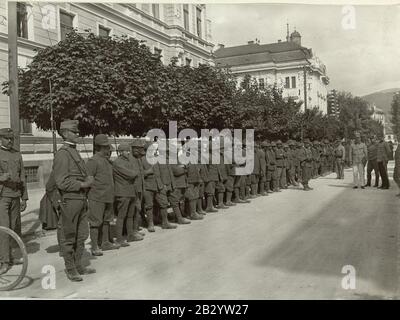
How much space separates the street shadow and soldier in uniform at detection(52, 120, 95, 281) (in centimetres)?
233

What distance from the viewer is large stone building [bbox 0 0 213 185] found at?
15.6 meters

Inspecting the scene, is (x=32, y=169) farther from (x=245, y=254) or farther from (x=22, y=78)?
(x=245, y=254)

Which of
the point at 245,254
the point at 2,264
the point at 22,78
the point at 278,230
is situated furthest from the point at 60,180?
the point at 22,78

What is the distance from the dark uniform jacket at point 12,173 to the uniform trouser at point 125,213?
1621 millimetres

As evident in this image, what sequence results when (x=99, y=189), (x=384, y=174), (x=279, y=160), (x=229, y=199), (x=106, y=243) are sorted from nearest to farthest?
(x=99, y=189), (x=106, y=243), (x=229, y=199), (x=384, y=174), (x=279, y=160)

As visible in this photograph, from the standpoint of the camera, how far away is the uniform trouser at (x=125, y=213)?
748cm

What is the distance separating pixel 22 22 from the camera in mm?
16078

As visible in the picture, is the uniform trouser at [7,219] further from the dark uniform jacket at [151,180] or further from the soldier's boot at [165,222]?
the soldier's boot at [165,222]

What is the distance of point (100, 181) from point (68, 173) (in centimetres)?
143

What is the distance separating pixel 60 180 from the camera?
538cm

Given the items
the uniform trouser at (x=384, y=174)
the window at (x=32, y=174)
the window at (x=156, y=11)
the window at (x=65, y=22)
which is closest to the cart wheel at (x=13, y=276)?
the window at (x=32, y=174)

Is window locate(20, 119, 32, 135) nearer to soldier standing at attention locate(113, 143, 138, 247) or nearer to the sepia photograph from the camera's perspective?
the sepia photograph

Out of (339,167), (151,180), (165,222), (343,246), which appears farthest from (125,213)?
(339,167)

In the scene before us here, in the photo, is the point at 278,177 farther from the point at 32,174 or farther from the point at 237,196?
the point at 32,174
